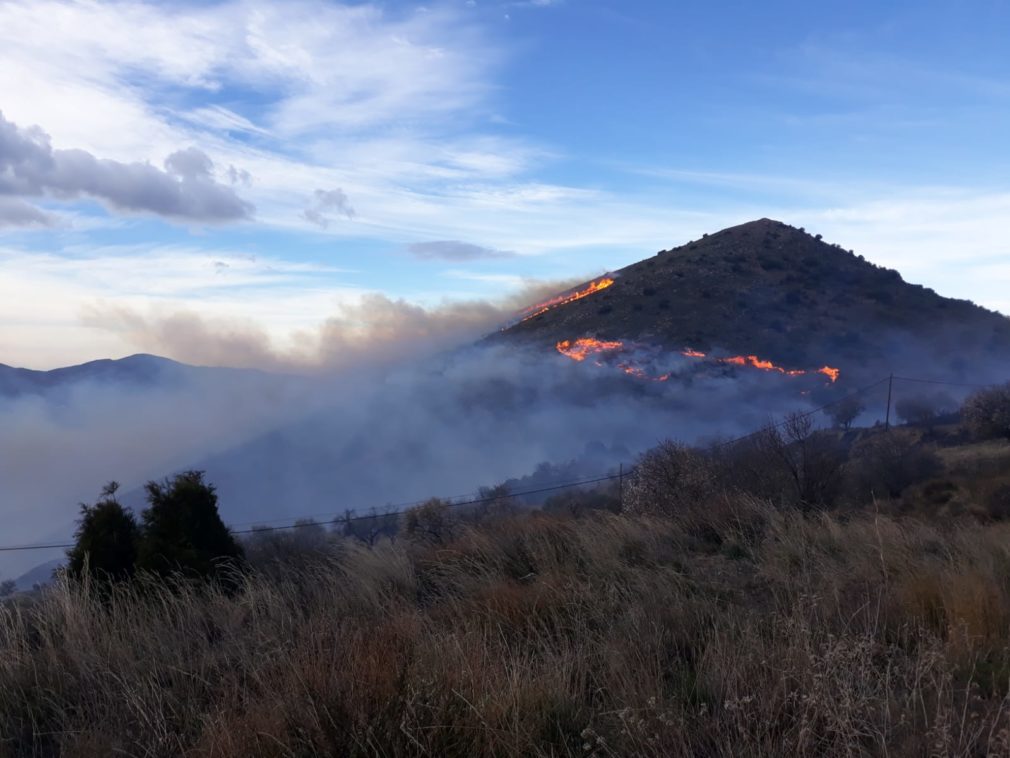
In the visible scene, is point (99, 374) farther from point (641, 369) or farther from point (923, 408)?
point (923, 408)

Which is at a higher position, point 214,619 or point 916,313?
point 916,313

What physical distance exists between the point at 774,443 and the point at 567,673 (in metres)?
17.2

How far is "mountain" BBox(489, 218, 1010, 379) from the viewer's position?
76.4 metres

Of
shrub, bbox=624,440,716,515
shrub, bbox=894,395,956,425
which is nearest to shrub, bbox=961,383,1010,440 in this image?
shrub, bbox=894,395,956,425

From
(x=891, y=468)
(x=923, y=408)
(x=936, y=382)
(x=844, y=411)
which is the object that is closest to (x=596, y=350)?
(x=844, y=411)

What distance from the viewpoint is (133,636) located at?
5305 millimetres

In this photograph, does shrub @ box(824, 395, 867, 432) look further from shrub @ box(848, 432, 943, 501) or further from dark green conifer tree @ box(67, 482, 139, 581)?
dark green conifer tree @ box(67, 482, 139, 581)

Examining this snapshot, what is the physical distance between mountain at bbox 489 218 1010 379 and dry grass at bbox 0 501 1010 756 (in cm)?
7117

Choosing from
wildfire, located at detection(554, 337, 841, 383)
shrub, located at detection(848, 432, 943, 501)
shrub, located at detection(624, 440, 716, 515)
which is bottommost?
shrub, located at detection(848, 432, 943, 501)

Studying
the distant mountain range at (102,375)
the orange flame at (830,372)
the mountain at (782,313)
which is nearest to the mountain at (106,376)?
the distant mountain range at (102,375)

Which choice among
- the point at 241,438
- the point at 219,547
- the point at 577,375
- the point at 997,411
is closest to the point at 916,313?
the point at 577,375

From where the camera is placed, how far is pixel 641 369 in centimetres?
7544

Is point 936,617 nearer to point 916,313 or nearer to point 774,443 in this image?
point 774,443

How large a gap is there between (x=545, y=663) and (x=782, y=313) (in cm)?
8152
